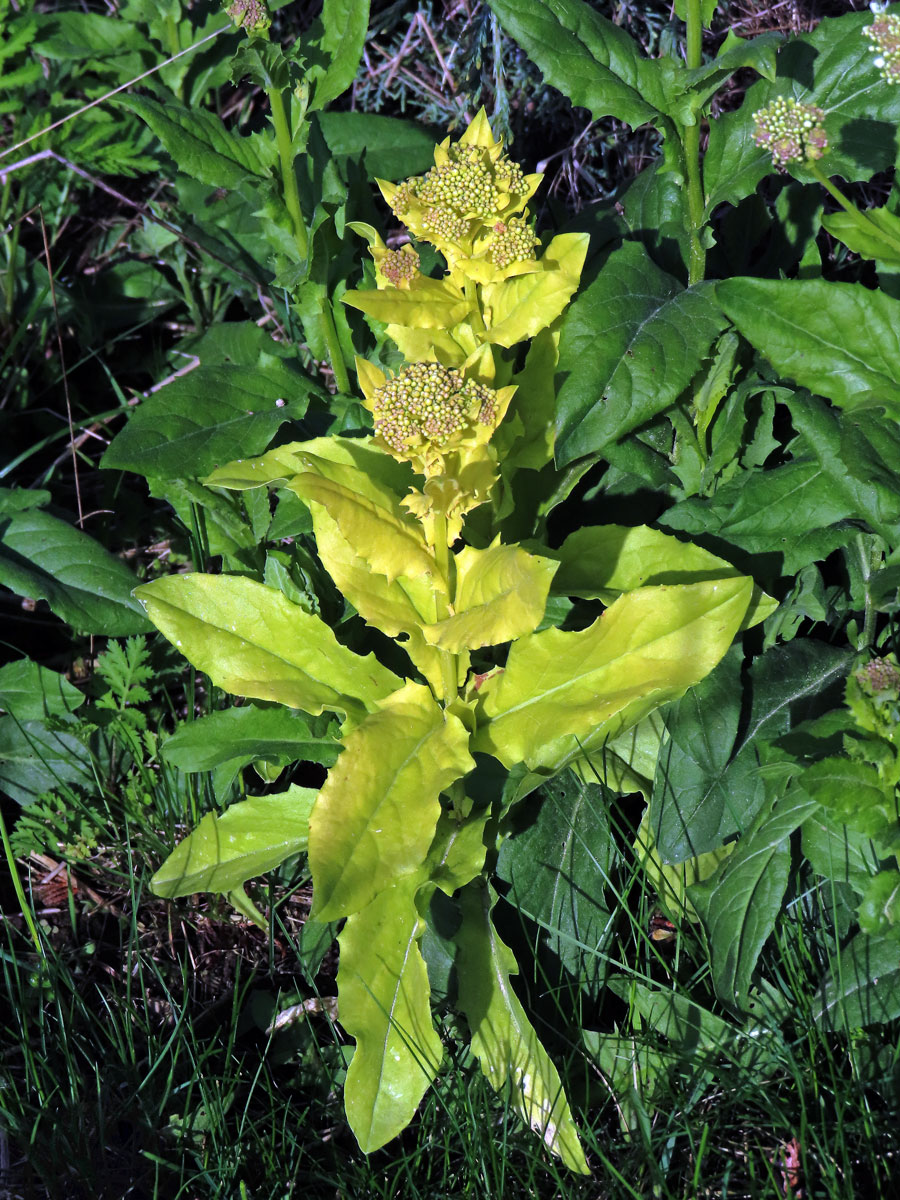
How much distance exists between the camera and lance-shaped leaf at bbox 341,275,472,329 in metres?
1.73

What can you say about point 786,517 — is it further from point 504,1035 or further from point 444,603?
point 504,1035

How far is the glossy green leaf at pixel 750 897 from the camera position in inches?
70.3

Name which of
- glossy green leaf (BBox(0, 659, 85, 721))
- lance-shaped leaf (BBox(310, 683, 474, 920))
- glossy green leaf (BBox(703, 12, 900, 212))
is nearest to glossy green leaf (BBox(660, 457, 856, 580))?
glossy green leaf (BBox(703, 12, 900, 212))

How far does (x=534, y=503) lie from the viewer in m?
2.11

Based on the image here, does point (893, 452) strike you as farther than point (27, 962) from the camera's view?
No

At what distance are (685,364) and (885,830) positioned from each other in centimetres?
78

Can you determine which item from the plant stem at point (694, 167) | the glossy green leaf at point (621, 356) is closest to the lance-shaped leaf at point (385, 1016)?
the glossy green leaf at point (621, 356)

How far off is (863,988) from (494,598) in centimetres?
84

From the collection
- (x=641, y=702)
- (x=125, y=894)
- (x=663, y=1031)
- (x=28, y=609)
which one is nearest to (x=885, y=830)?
(x=641, y=702)

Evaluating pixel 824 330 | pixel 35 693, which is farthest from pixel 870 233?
pixel 35 693

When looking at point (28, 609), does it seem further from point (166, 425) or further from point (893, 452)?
point (893, 452)

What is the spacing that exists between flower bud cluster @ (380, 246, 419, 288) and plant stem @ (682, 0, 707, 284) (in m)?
0.52

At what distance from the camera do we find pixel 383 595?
1890 millimetres

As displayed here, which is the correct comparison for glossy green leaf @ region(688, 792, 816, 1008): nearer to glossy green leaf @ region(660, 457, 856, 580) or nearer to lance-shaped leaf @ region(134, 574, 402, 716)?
glossy green leaf @ region(660, 457, 856, 580)
